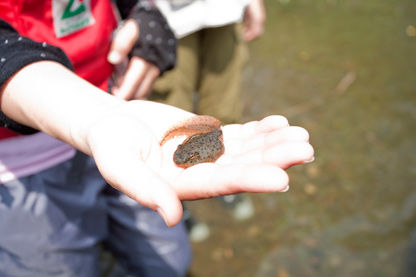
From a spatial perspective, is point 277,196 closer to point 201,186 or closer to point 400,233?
point 400,233

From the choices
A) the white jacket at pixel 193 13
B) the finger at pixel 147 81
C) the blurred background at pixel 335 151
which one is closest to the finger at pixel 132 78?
the finger at pixel 147 81

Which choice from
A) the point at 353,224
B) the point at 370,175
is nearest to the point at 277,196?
the point at 353,224

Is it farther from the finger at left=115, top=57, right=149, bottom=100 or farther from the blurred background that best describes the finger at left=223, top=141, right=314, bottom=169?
the blurred background

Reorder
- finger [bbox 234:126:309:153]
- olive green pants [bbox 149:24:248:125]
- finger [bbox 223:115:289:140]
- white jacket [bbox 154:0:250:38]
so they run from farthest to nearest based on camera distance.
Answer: olive green pants [bbox 149:24:248:125]
white jacket [bbox 154:0:250:38]
finger [bbox 223:115:289:140]
finger [bbox 234:126:309:153]

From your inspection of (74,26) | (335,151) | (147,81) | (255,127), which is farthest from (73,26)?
(335,151)

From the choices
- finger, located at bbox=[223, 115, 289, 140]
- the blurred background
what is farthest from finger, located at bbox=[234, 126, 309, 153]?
the blurred background
